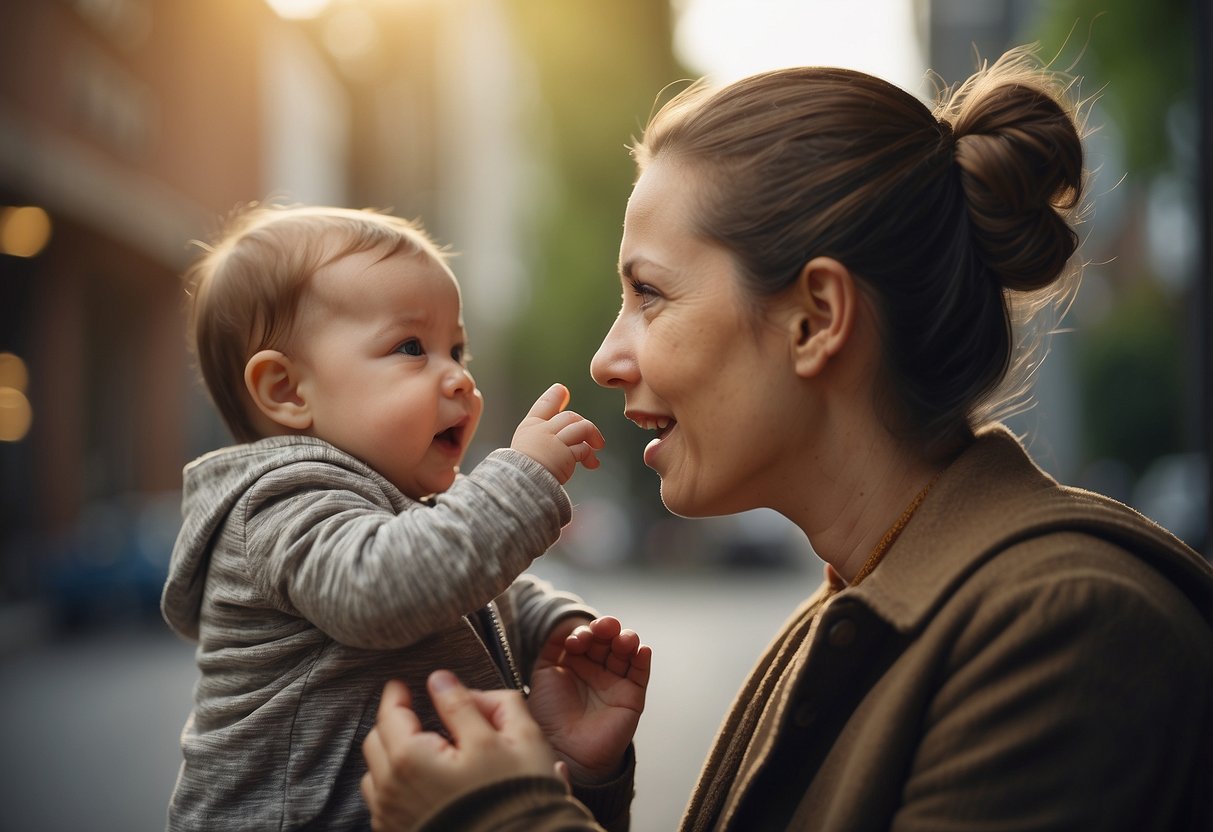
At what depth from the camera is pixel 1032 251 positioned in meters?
1.65

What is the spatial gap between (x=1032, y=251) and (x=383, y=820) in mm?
1230

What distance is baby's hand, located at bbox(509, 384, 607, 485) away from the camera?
1689 millimetres

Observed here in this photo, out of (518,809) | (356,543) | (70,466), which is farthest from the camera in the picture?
(70,466)

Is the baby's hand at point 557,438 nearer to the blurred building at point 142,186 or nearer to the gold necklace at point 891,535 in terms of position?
the gold necklace at point 891,535

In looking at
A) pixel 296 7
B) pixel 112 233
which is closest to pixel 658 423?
pixel 112 233

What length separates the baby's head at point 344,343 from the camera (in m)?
1.84

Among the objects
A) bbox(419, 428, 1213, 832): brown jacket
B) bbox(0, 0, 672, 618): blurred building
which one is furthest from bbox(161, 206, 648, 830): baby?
bbox(0, 0, 672, 618): blurred building

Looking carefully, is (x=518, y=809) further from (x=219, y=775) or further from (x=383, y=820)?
(x=219, y=775)

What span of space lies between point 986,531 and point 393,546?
0.80m

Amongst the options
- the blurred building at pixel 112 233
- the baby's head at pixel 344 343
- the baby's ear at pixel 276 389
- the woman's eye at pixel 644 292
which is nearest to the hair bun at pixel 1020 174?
the woman's eye at pixel 644 292

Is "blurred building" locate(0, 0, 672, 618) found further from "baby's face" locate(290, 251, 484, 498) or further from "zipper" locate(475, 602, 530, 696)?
"zipper" locate(475, 602, 530, 696)

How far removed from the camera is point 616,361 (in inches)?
72.1

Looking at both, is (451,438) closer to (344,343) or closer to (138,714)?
(344,343)

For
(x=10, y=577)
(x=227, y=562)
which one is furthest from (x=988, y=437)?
(x=10, y=577)
